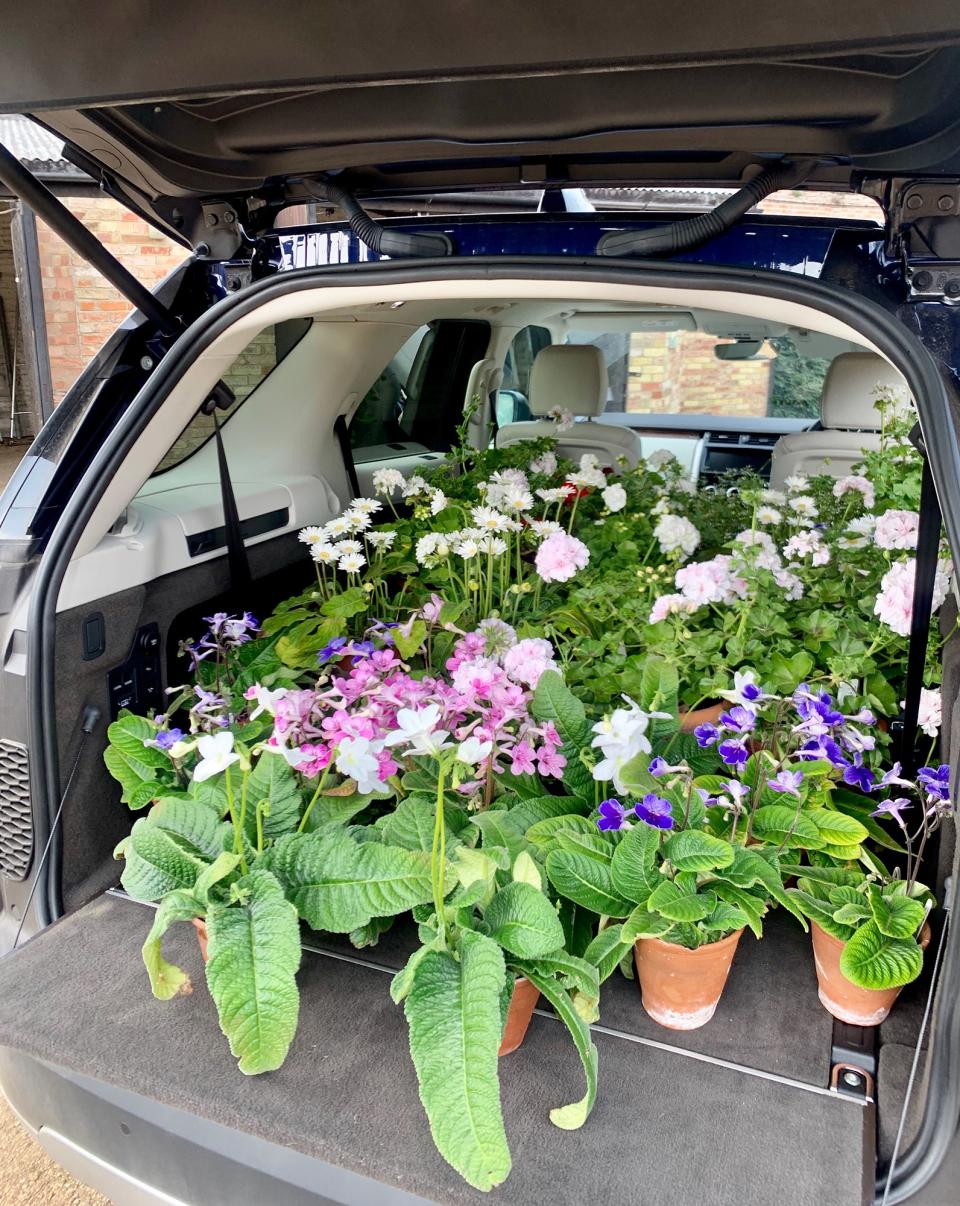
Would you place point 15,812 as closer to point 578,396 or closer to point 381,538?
point 381,538

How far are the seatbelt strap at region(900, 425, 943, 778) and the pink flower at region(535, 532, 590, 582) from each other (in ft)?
2.23

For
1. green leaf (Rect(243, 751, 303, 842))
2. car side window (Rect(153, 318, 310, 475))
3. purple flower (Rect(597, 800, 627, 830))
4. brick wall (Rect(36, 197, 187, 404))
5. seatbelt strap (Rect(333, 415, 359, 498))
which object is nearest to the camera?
purple flower (Rect(597, 800, 627, 830))

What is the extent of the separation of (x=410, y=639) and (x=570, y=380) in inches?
84.1

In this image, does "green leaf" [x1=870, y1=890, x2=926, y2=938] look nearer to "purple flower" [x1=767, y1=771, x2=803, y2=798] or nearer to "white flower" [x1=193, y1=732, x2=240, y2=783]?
"purple flower" [x1=767, y1=771, x2=803, y2=798]

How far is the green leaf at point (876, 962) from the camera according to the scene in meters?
1.12

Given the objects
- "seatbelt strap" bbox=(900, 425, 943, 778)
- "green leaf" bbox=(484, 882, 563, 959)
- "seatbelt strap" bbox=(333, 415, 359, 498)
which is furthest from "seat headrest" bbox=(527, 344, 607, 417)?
"green leaf" bbox=(484, 882, 563, 959)

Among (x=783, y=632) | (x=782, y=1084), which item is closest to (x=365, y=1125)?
(x=782, y=1084)

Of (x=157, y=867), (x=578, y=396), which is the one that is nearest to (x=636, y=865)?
(x=157, y=867)

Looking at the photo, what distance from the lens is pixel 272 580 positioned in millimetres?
2352

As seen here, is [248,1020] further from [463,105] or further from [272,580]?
[272,580]

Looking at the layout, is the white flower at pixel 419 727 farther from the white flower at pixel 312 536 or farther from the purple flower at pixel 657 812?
the white flower at pixel 312 536

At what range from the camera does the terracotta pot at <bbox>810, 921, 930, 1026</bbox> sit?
1222 mm

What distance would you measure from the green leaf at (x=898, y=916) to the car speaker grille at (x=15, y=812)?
134 cm

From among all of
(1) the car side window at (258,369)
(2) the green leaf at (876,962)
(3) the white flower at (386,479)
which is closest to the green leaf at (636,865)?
(2) the green leaf at (876,962)
